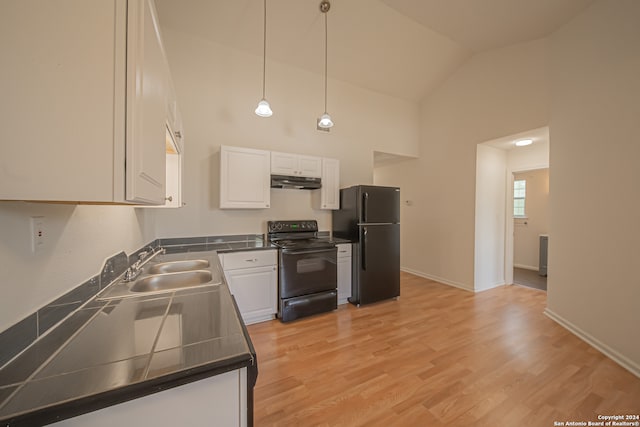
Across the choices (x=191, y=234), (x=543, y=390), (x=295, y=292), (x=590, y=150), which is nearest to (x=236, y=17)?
(x=191, y=234)

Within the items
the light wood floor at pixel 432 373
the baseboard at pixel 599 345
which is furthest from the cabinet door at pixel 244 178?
the baseboard at pixel 599 345

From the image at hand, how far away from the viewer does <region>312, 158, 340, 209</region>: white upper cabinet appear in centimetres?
347

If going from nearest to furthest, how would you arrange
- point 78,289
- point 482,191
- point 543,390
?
point 78,289
point 543,390
point 482,191

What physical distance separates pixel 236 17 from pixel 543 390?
4.57 meters

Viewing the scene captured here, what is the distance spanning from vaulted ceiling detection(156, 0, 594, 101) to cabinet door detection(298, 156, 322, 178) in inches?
57.9

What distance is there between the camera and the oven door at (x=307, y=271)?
279 cm

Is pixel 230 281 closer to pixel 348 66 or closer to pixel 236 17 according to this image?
pixel 236 17

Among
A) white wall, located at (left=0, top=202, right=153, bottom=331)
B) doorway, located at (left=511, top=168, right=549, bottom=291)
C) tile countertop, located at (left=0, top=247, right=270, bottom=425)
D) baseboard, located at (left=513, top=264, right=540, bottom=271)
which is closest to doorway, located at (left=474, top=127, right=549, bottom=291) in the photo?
doorway, located at (left=511, top=168, right=549, bottom=291)

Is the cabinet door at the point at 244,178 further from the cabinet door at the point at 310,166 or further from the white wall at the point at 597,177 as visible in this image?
the white wall at the point at 597,177

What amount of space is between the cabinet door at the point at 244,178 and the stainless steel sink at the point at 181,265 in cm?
92

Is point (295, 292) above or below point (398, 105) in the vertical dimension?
below

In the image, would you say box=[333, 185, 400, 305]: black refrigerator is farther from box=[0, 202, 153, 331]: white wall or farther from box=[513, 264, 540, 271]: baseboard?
box=[513, 264, 540, 271]: baseboard

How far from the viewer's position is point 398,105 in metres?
4.56

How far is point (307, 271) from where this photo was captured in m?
2.91
